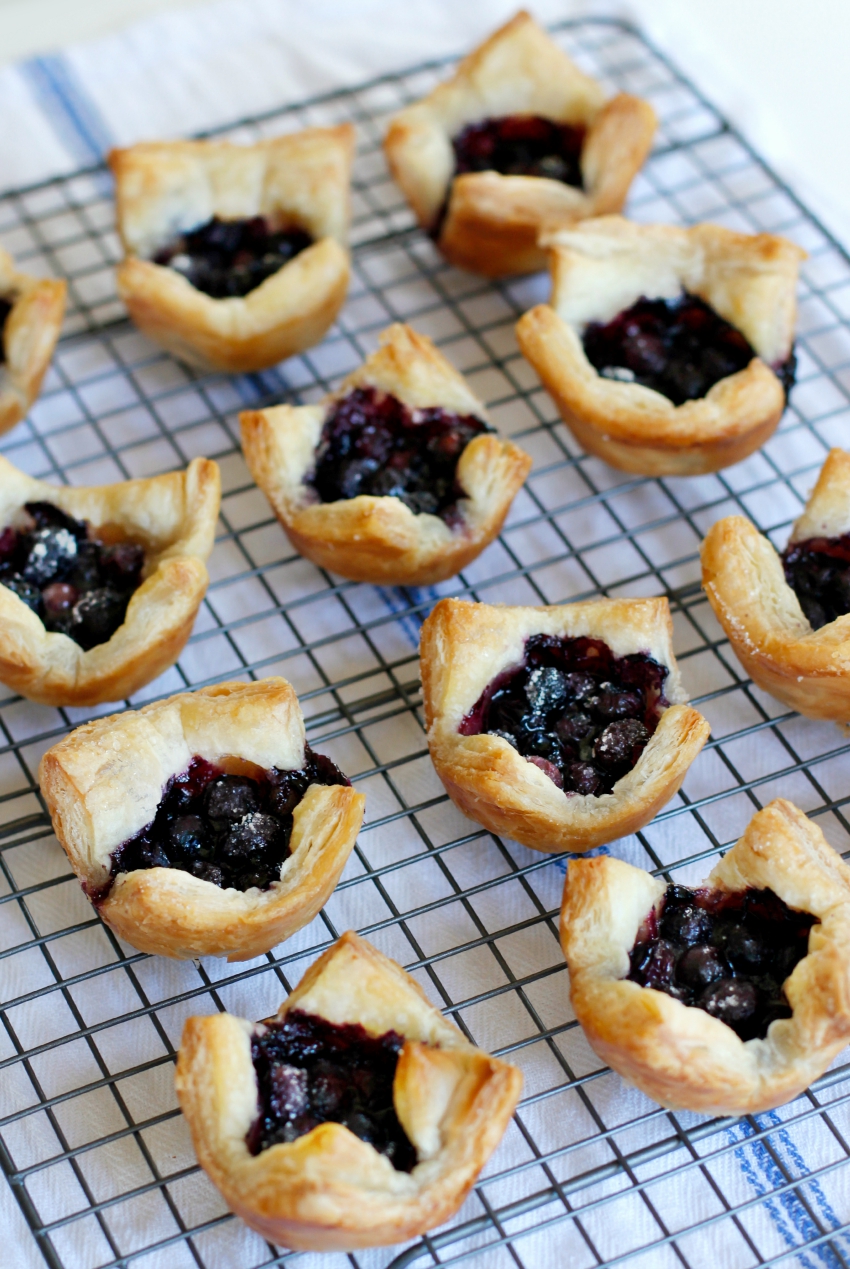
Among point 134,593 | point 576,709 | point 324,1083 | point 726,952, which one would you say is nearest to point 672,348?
point 576,709

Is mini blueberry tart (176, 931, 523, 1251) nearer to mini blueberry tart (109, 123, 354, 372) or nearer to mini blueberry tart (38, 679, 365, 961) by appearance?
mini blueberry tart (38, 679, 365, 961)

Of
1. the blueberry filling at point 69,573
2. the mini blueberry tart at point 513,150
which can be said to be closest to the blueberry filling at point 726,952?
the blueberry filling at point 69,573

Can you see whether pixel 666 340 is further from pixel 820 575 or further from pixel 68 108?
pixel 68 108

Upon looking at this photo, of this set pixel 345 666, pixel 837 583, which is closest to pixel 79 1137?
pixel 345 666

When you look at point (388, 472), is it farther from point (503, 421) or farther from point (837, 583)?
point (837, 583)

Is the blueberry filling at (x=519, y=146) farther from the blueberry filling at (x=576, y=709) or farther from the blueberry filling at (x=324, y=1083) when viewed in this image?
the blueberry filling at (x=324, y=1083)

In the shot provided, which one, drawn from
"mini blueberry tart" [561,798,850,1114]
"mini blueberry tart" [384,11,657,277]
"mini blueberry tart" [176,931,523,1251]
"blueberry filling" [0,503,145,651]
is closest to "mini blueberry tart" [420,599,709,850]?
"mini blueberry tart" [561,798,850,1114]
